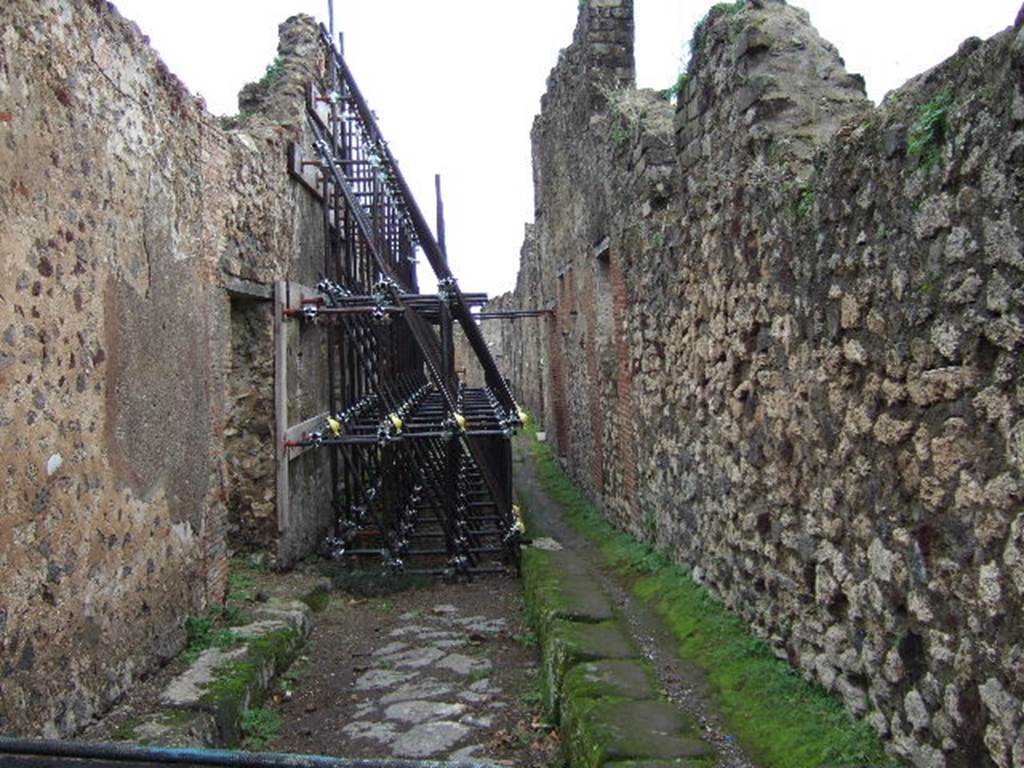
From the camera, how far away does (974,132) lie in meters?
2.53

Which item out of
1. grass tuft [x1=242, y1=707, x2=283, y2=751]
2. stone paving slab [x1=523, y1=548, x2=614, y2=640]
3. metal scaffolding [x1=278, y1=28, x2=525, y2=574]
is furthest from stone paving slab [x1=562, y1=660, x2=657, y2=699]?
metal scaffolding [x1=278, y1=28, x2=525, y2=574]

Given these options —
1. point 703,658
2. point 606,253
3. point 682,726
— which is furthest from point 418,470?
point 682,726

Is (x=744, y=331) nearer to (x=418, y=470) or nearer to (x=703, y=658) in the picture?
(x=703, y=658)

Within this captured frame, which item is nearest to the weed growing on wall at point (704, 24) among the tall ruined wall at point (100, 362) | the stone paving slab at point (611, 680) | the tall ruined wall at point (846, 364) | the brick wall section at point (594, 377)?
the tall ruined wall at point (846, 364)

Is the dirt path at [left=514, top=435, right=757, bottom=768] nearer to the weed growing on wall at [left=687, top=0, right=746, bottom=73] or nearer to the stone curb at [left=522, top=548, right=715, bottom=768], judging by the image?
the stone curb at [left=522, top=548, right=715, bottom=768]

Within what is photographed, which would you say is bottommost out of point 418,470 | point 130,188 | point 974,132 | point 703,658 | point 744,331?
point 703,658

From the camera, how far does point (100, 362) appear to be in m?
3.99

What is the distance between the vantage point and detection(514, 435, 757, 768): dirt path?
372cm

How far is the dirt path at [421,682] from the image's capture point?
445 cm

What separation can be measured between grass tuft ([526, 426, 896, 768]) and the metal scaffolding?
164 cm

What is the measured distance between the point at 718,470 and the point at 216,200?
354 centimetres

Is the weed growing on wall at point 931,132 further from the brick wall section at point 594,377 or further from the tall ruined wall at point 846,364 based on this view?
the brick wall section at point 594,377

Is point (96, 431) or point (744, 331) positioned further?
point (744, 331)

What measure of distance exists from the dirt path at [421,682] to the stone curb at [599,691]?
222mm
